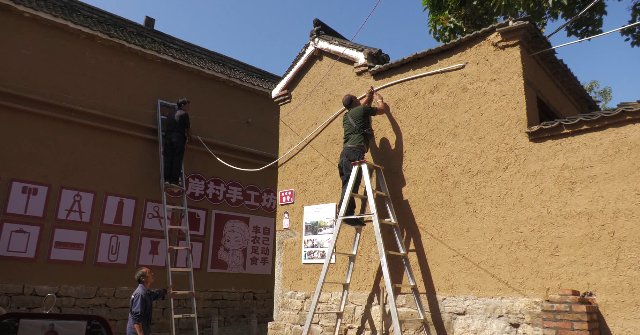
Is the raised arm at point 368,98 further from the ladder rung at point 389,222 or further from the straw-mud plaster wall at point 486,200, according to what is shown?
the ladder rung at point 389,222

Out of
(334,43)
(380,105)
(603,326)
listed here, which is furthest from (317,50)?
(603,326)

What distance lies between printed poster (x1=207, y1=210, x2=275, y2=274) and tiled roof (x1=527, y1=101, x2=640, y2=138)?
6.03m

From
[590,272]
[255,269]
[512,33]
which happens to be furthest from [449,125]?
[255,269]

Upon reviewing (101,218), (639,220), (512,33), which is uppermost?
(512,33)

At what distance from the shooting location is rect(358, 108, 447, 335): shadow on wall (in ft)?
16.8

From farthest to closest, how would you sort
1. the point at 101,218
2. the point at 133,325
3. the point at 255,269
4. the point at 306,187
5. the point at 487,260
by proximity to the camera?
the point at 255,269 → the point at 101,218 → the point at 306,187 → the point at 133,325 → the point at 487,260

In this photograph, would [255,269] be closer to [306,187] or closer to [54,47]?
[306,187]

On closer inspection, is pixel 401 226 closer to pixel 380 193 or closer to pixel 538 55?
pixel 380 193

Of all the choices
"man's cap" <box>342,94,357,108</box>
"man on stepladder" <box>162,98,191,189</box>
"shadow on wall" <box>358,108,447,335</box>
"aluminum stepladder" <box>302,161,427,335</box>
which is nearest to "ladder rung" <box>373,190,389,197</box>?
"aluminum stepladder" <box>302,161,427,335</box>

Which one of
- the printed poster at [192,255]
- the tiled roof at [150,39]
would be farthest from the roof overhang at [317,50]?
the printed poster at [192,255]

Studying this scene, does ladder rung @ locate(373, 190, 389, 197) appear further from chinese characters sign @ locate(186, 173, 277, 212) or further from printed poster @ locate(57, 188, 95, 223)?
printed poster @ locate(57, 188, 95, 223)

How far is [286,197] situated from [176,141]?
2.43m

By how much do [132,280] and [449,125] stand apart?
5633mm

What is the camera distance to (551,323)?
4.18 m
